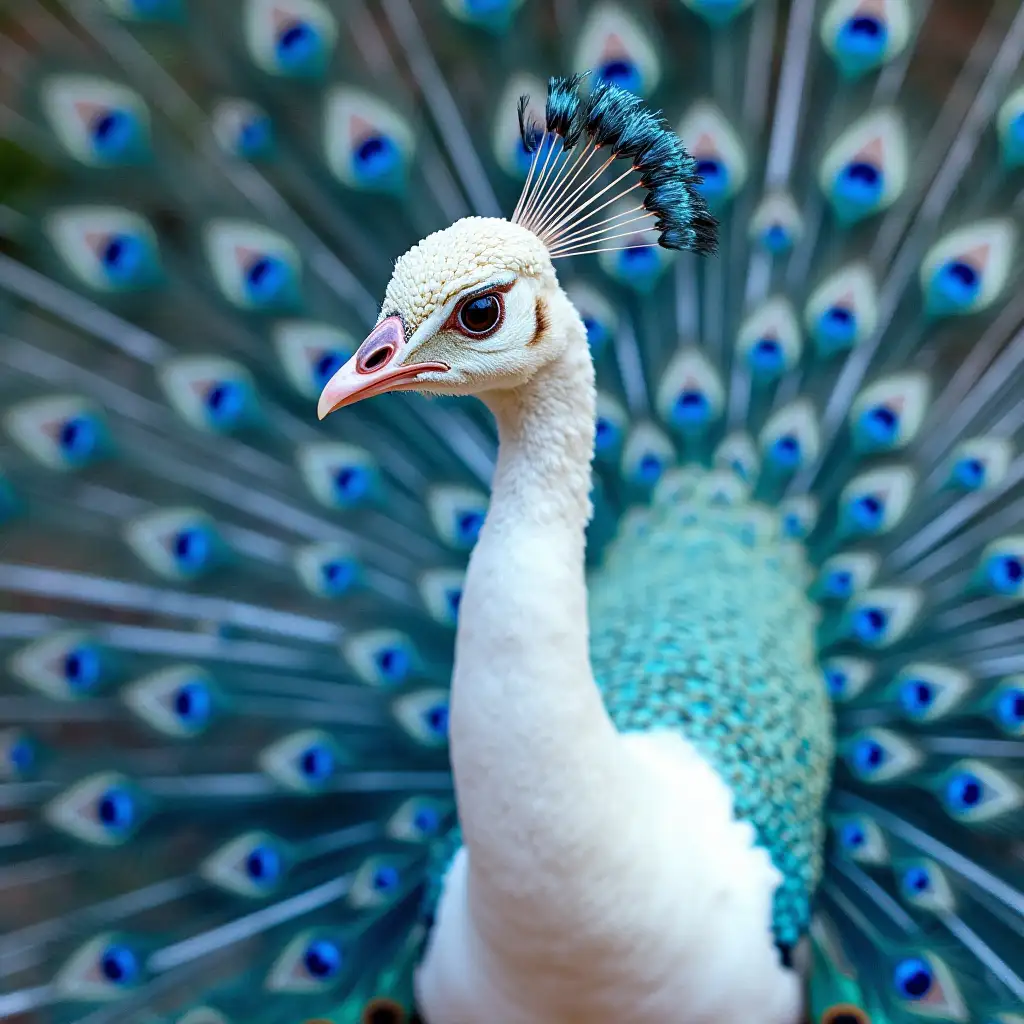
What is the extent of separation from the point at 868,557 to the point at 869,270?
0.32m

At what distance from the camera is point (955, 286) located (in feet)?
3.85

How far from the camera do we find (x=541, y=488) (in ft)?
2.47

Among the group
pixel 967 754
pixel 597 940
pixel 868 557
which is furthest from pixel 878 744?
pixel 597 940

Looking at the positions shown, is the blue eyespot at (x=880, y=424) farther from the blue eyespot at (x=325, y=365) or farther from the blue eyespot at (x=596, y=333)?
the blue eyespot at (x=325, y=365)

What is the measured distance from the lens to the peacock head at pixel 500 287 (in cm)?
68

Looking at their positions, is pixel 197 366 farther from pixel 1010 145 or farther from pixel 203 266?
pixel 1010 145

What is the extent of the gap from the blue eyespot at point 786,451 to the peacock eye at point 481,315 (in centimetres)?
68

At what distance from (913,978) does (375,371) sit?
75 centimetres

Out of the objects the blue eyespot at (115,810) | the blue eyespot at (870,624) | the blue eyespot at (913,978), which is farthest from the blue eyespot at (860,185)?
the blue eyespot at (115,810)

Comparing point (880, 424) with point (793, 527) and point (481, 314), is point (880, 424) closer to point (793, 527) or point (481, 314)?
point (793, 527)

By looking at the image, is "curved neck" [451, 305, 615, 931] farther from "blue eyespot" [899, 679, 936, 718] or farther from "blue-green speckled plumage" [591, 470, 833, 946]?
"blue eyespot" [899, 679, 936, 718]

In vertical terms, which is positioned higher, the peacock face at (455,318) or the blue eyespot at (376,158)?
the blue eyespot at (376,158)

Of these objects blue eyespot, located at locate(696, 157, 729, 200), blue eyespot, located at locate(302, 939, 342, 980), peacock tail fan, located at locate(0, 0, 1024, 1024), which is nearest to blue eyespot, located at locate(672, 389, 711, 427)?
peacock tail fan, located at locate(0, 0, 1024, 1024)

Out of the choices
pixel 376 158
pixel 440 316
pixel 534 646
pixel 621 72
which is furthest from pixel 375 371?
→ pixel 621 72
